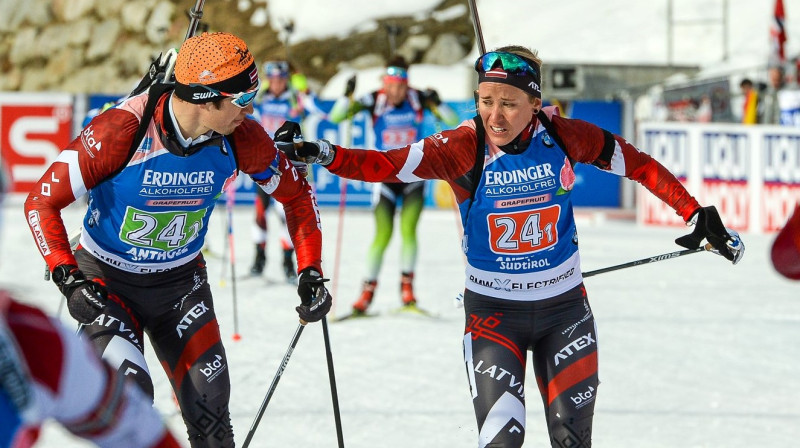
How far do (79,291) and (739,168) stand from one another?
13962 millimetres

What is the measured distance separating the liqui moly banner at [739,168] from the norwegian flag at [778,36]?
4.75 meters

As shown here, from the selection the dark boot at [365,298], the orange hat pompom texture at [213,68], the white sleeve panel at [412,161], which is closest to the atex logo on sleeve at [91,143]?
the orange hat pompom texture at [213,68]

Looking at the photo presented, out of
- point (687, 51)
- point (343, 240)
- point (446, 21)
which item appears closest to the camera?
point (343, 240)

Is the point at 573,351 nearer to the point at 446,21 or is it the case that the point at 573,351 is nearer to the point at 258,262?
the point at 258,262

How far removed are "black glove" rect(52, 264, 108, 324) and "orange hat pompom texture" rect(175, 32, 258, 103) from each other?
803 millimetres

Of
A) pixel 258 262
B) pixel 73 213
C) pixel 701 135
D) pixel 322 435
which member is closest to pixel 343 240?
pixel 258 262

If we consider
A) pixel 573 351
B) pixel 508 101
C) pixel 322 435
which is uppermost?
pixel 508 101

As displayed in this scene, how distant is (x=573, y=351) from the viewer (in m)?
4.45

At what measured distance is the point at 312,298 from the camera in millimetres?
4637

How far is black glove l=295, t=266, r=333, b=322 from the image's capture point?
461 centimetres

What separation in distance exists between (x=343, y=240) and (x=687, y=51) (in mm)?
15525

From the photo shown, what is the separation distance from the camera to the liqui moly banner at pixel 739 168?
1627 centimetres

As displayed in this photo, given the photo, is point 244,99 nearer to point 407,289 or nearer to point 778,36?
point 407,289

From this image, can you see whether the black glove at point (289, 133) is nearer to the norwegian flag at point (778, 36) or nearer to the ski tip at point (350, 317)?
the ski tip at point (350, 317)
